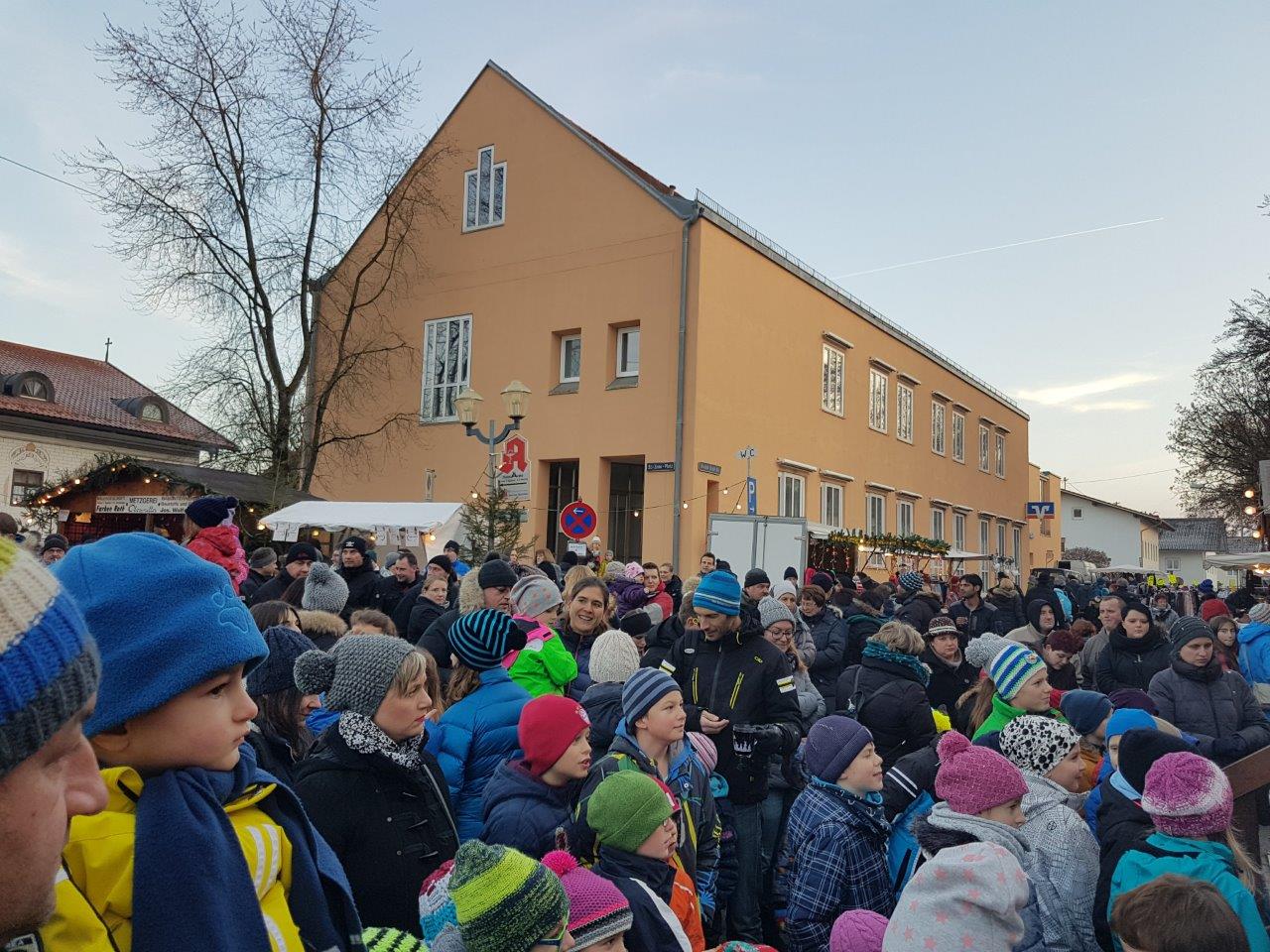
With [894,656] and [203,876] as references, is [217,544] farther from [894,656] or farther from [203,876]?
[203,876]

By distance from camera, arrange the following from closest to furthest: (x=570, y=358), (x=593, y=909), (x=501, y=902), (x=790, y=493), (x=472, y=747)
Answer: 1. (x=501, y=902)
2. (x=593, y=909)
3. (x=472, y=747)
4. (x=570, y=358)
5. (x=790, y=493)

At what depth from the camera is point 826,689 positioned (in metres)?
9.32

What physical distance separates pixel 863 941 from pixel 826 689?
6.31m

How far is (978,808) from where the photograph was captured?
335cm

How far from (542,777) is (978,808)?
164 centimetres

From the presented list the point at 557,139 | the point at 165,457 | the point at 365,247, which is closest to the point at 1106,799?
the point at 557,139

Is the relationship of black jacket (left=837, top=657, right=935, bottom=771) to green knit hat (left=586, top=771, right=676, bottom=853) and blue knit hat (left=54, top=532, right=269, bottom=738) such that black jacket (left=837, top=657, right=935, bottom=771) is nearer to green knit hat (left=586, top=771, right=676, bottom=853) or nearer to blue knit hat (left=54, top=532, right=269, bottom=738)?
green knit hat (left=586, top=771, right=676, bottom=853)

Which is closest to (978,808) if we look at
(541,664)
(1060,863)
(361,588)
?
(1060,863)

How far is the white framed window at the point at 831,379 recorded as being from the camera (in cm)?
2873

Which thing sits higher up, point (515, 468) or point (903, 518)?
point (903, 518)

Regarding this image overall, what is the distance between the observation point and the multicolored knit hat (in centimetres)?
260

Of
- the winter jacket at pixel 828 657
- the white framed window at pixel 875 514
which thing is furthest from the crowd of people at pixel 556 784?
the white framed window at pixel 875 514

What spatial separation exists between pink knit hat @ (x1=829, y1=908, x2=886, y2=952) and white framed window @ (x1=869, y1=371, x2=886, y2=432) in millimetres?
29595

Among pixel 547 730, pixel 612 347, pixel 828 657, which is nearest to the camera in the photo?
pixel 547 730
